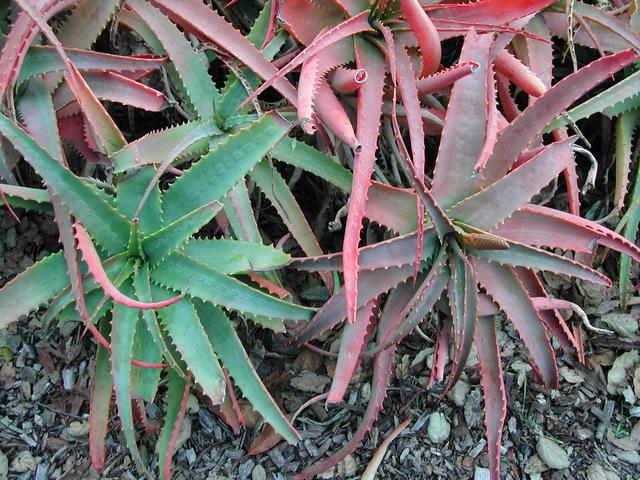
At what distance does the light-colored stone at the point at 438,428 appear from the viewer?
1192mm

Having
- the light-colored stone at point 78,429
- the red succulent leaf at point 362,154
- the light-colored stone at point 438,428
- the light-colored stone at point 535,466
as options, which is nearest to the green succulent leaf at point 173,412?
the light-colored stone at point 78,429

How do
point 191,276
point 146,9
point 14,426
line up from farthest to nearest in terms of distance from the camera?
1. point 14,426
2. point 146,9
3. point 191,276

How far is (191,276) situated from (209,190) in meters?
0.13

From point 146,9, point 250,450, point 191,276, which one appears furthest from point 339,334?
point 146,9

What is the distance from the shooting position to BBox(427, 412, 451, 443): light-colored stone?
3.91ft

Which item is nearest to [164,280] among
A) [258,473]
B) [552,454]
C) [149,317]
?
[149,317]

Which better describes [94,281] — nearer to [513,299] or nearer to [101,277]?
[101,277]

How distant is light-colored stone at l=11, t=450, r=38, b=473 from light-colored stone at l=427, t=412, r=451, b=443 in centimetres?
72

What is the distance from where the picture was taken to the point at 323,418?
1191 mm

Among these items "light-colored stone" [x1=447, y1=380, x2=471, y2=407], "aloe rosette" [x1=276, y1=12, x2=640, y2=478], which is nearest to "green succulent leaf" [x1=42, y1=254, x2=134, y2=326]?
"aloe rosette" [x1=276, y1=12, x2=640, y2=478]

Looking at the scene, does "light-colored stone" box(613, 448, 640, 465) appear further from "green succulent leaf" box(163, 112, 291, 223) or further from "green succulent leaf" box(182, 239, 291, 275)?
"green succulent leaf" box(163, 112, 291, 223)

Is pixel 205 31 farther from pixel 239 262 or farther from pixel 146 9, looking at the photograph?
pixel 239 262

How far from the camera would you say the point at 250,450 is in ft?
3.76

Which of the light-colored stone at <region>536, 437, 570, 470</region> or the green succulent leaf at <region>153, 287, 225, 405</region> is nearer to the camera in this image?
the green succulent leaf at <region>153, 287, 225, 405</region>
